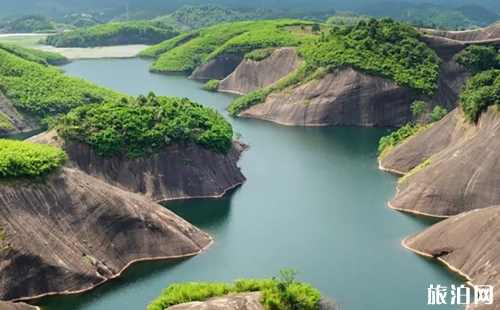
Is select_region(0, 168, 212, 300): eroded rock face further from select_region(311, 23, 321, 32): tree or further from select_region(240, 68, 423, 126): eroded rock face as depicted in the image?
select_region(311, 23, 321, 32): tree

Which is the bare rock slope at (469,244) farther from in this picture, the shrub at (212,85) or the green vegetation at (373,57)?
the shrub at (212,85)

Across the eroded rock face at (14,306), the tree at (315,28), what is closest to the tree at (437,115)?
the eroded rock face at (14,306)

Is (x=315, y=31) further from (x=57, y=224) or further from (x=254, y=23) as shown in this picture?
(x=57, y=224)

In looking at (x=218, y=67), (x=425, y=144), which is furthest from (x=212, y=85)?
(x=425, y=144)

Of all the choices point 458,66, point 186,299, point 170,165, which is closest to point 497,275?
point 186,299

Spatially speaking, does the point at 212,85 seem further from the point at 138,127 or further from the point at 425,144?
the point at 138,127

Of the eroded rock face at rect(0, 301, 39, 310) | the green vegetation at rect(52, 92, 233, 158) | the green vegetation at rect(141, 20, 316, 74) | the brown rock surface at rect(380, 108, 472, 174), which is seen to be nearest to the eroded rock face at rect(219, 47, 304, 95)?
the green vegetation at rect(141, 20, 316, 74)
